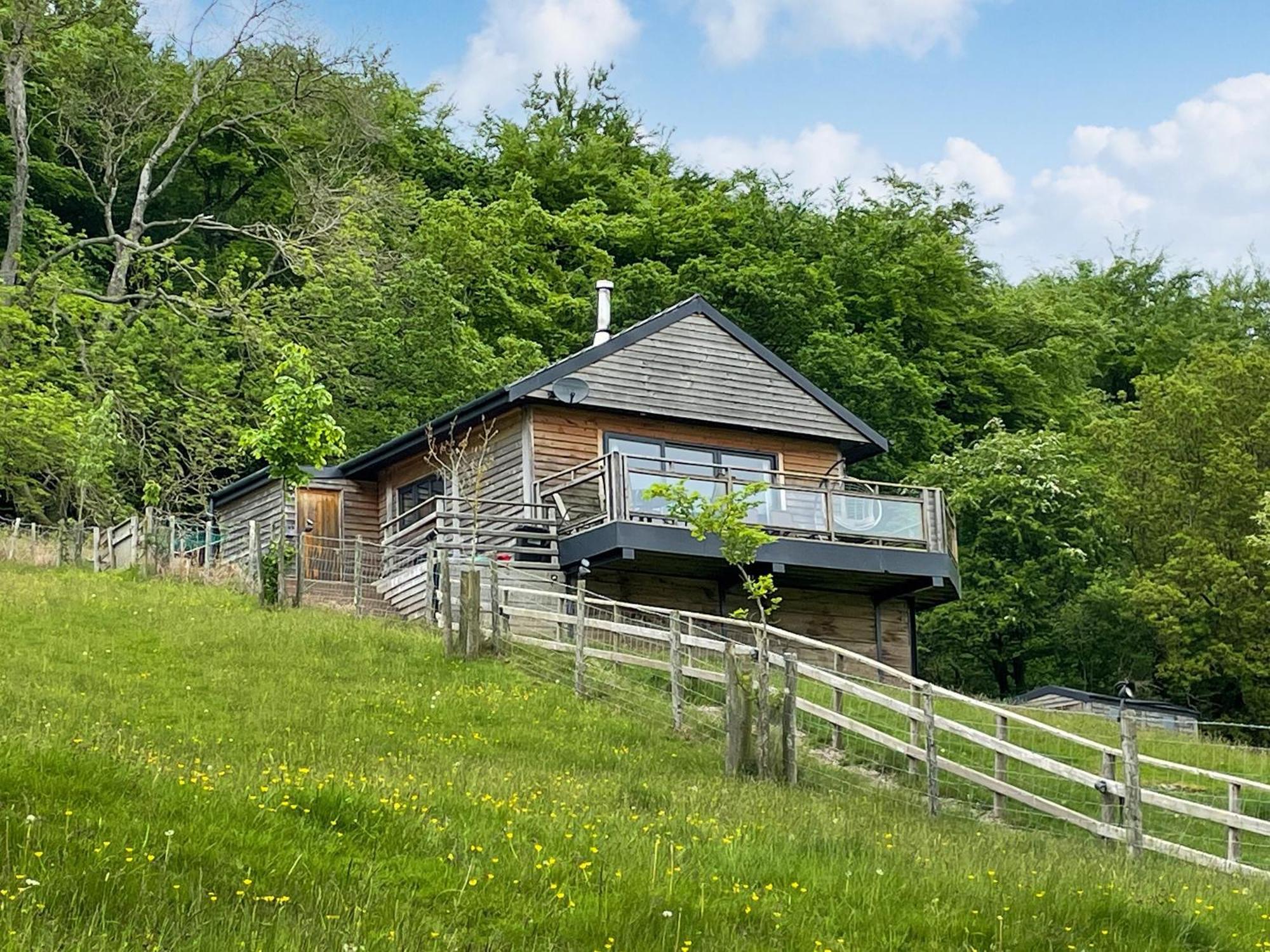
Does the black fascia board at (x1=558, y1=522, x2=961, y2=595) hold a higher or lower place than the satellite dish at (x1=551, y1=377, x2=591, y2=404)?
lower

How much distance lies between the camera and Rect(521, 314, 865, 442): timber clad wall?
2919cm

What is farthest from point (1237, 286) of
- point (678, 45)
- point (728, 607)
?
point (728, 607)

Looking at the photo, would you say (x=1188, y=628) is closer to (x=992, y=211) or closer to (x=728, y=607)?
(x=728, y=607)

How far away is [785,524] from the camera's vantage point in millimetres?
26750

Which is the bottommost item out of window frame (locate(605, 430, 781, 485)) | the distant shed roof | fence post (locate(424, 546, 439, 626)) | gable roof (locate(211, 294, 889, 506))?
the distant shed roof

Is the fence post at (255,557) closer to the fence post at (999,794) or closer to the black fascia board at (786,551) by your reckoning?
the black fascia board at (786,551)

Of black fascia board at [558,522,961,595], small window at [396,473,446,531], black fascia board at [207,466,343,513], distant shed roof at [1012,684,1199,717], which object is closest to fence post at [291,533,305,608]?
black fascia board at [558,522,961,595]

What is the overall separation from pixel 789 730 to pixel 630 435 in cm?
1400

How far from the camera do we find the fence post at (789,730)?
52.0 feet

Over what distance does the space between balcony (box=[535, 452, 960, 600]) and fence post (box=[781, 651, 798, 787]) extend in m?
9.25

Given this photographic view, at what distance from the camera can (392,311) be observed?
140ft

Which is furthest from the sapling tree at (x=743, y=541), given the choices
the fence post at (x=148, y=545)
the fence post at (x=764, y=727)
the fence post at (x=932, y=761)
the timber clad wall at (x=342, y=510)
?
the timber clad wall at (x=342, y=510)

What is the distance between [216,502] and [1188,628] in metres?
22.3

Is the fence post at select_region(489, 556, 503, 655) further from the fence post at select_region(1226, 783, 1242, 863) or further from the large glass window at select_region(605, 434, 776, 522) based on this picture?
the fence post at select_region(1226, 783, 1242, 863)
